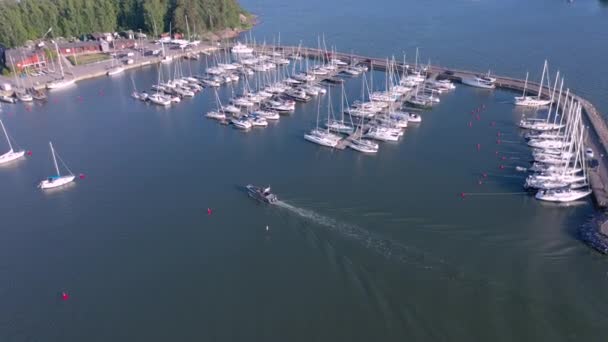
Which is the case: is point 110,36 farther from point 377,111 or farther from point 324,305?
point 324,305

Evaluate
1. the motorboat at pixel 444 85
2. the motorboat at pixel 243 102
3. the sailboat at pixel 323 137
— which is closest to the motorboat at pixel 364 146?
the sailboat at pixel 323 137

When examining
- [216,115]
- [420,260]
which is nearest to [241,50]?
[216,115]

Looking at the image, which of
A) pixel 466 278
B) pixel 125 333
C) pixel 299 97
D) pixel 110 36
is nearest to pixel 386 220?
pixel 466 278

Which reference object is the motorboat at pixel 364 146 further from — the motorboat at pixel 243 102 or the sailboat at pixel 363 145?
the motorboat at pixel 243 102

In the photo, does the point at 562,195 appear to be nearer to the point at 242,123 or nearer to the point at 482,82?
the point at 482,82

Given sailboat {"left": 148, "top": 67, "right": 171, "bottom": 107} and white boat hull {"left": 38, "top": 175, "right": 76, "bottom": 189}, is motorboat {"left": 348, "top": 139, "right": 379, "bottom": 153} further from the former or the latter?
white boat hull {"left": 38, "top": 175, "right": 76, "bottom": 189}

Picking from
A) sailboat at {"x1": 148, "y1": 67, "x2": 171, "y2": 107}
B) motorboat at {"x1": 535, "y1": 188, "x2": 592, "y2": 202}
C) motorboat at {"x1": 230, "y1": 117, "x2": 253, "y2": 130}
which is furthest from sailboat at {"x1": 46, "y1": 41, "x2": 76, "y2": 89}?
motorboat at {"x1": 535, "y1": 188, "x2": 592, "y2": 202}
